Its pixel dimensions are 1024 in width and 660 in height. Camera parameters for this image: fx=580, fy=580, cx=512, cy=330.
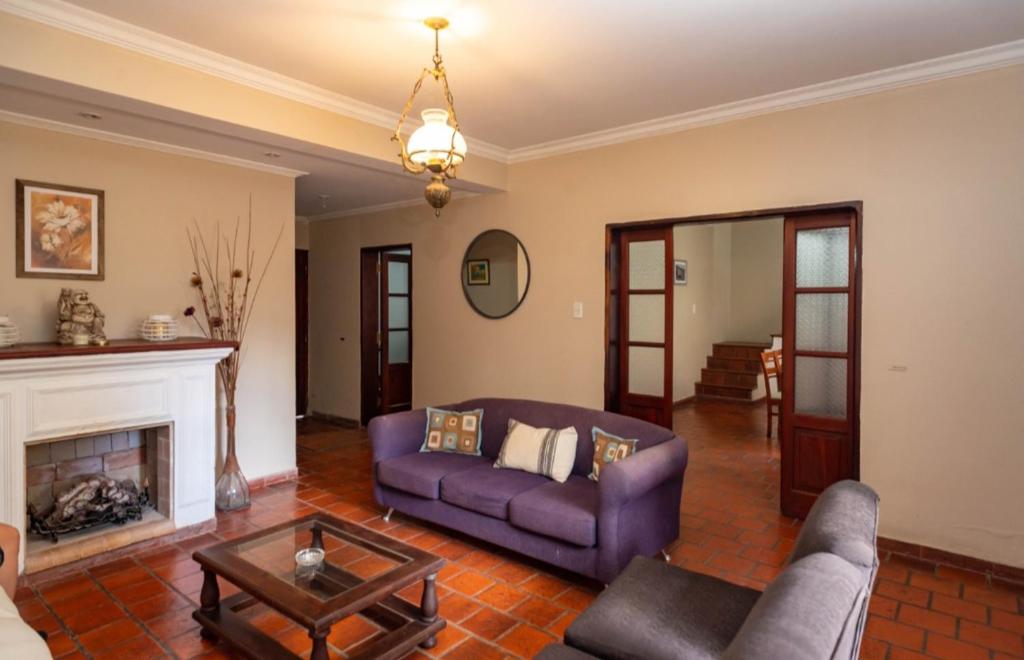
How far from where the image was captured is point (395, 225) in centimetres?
612

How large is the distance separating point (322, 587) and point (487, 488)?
117cm

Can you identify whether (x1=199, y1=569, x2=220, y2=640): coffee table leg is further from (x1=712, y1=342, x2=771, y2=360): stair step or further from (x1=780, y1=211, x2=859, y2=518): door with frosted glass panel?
(x1=712, y1=342, x2=771, y2=360): stair step

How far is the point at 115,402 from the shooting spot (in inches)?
130

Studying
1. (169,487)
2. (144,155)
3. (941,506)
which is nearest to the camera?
(941,506)

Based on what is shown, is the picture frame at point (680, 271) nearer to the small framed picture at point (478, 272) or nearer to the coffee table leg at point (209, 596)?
the small framed picture at point (478, 272)

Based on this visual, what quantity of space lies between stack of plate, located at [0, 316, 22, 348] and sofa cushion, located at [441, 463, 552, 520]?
7.93 ft

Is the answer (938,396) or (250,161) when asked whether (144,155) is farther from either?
(938,396)

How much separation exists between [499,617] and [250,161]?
11.9ft

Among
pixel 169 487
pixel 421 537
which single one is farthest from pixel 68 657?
pixel 421 537

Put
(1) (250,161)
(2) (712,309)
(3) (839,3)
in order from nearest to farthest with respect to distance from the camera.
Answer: (3) (839,3) < (1) (250,161) < (2) (712,309)

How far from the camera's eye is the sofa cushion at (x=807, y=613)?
44.7 inches

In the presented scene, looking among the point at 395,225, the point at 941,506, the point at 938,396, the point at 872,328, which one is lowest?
the point at 941,506

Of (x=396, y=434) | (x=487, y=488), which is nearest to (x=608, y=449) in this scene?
(x=487, y=488)

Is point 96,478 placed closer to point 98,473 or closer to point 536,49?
point 98,473
